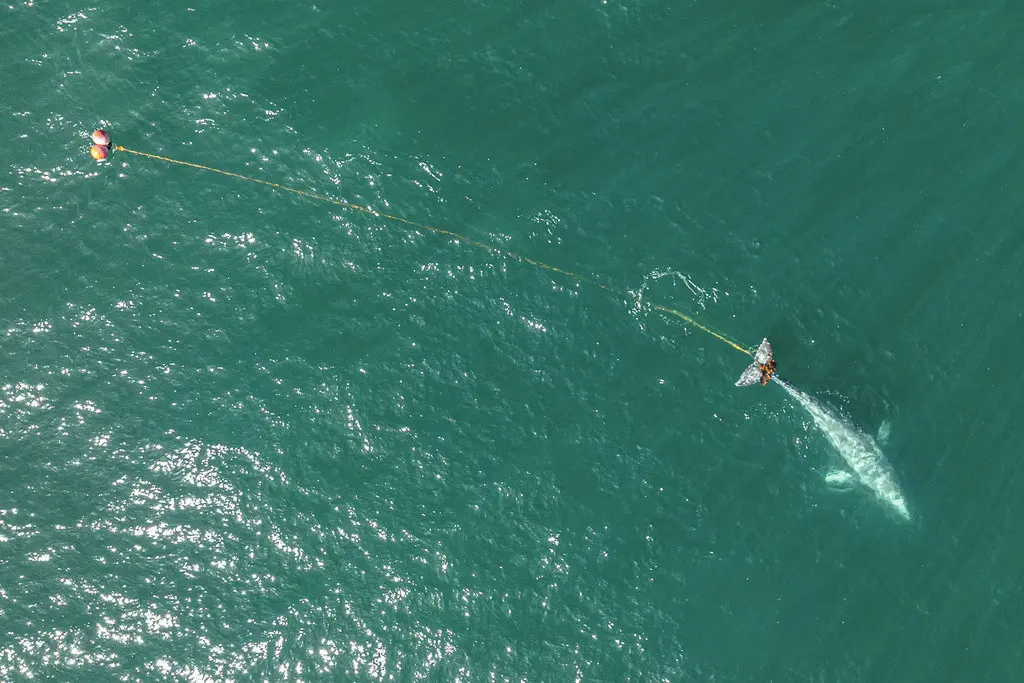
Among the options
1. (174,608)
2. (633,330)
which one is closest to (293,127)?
(633,330)

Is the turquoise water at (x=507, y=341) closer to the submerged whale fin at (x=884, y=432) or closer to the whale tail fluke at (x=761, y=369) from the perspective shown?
the submerged whale fin at (x=884, y=432)

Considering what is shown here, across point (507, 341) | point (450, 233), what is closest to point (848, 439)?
point (507, 341)

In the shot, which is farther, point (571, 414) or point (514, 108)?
point (514, 108)

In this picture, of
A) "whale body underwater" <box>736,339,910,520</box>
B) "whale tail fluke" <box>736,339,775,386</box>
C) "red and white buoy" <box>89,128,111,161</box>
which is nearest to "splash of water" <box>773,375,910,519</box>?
"whale body underwater" <box>736,339,910,520</box>

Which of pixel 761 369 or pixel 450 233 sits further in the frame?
pixel 450 233

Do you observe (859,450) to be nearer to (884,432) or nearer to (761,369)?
(884,432)

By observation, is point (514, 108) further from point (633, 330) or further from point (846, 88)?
point (846, 88)

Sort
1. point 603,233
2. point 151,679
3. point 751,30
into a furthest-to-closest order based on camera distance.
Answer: point 751,30 < point 603,233 < point 151,679
